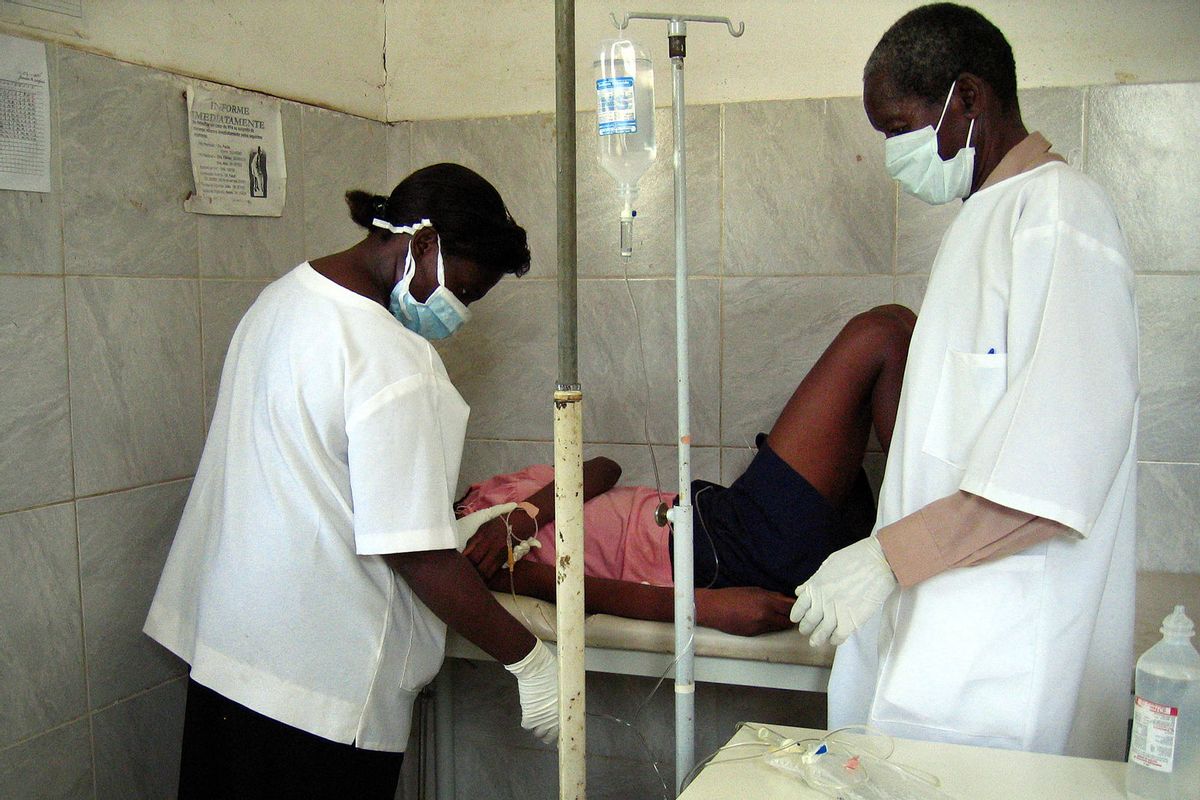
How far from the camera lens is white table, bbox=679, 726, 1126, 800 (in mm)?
976

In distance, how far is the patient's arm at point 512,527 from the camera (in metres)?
1.80

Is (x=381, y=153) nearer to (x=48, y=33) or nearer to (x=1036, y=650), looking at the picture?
(x=48, y=33)

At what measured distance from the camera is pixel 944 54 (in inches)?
51.7

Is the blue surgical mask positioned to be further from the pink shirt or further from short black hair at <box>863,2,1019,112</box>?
short black hair at <box>863,2,1019,112</box>

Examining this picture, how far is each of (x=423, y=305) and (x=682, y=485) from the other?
0.46m

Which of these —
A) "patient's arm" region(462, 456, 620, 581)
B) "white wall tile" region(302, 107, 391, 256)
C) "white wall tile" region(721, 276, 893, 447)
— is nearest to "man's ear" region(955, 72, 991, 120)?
"white wall tile" region(721, 276, 893, 447)

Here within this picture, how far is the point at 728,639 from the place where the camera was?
1651 millimetres

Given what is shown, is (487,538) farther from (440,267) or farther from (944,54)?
(944,54)

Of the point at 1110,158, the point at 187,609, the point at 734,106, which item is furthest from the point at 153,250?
the point at 1110,158

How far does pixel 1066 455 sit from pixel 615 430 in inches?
49.0

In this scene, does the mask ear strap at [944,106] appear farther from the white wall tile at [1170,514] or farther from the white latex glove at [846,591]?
the white wall tile at [1170,514]

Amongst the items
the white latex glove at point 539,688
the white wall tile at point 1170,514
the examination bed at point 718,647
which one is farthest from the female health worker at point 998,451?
the white wall tile at point 1170,514

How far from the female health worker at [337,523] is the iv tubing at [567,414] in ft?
0.96

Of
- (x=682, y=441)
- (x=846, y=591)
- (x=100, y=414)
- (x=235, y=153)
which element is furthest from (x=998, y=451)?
(x=235, y=153)
